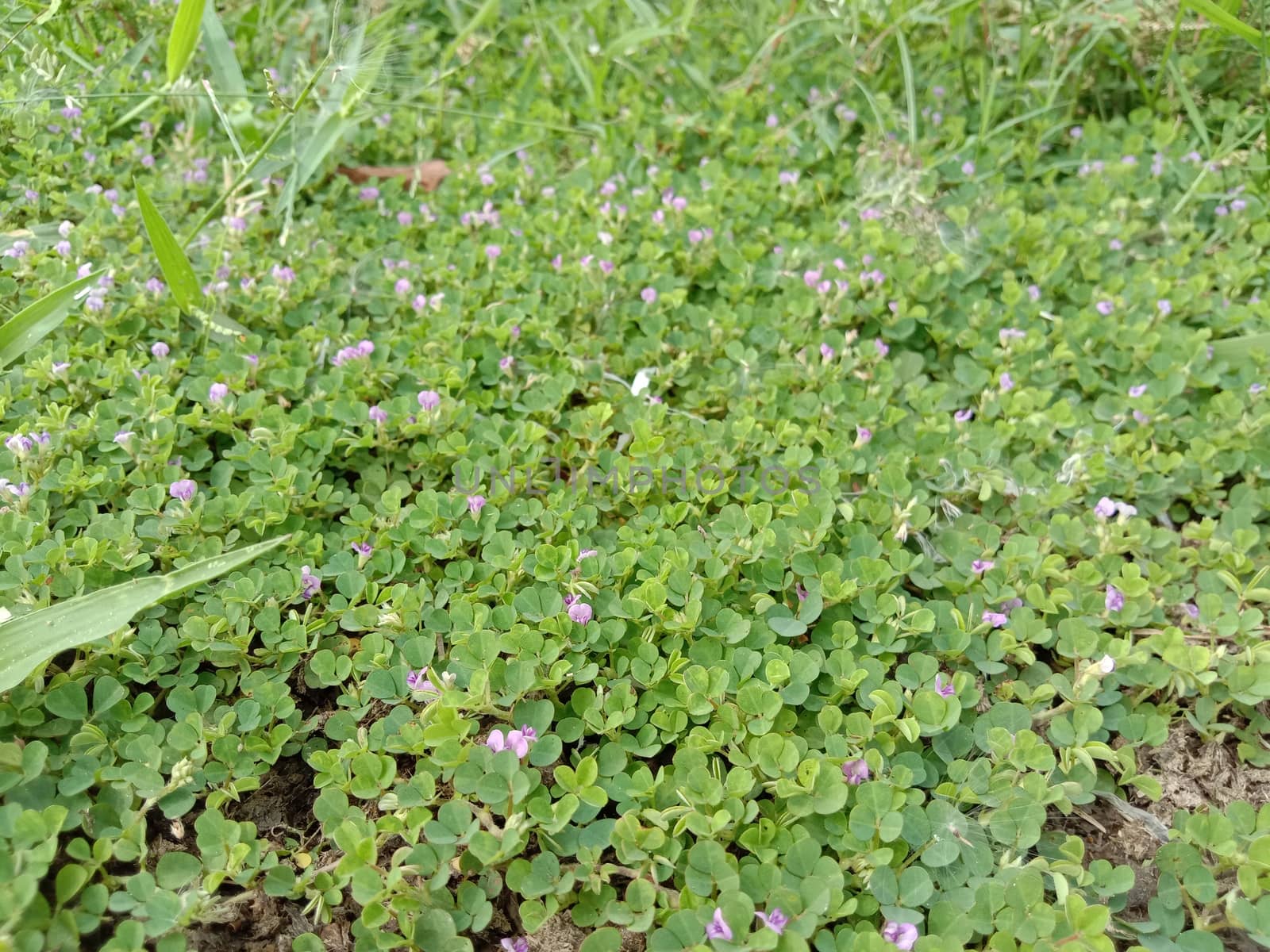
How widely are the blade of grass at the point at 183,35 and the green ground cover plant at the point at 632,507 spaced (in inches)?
0.8

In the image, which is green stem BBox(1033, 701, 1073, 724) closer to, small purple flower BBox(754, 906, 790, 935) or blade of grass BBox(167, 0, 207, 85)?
small purple flower BBox(754, 906, 790, 935)

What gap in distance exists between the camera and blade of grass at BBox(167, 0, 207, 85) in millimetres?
2559

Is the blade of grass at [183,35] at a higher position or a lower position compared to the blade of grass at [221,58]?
higher

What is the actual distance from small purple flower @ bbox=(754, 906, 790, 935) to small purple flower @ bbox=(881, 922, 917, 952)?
168mm

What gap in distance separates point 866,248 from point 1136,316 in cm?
83

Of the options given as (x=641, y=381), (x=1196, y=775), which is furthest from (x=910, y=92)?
(x=1196, y=775)

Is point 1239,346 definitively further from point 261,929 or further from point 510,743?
point 261,929

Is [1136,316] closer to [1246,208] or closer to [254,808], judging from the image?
[1246,208]

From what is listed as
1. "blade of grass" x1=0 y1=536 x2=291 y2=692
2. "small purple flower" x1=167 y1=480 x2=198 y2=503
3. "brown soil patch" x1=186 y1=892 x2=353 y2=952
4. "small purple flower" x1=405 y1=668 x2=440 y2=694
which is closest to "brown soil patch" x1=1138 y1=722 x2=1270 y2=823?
"small purple flower" x1=405 y1=668 x2=440 y2=694

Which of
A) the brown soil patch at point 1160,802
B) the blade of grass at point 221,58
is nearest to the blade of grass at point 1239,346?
the brown soil patch at point 1160,802

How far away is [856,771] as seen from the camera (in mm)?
1637

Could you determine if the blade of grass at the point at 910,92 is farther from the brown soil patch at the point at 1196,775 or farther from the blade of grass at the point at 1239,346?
the brown soil patch at the point at 1196,775

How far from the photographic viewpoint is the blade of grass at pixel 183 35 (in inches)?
101

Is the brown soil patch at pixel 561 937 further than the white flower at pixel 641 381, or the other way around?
the white flower at pixel 641 381
